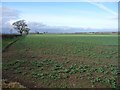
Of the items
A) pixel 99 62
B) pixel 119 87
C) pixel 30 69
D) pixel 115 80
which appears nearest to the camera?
pixel 119 87

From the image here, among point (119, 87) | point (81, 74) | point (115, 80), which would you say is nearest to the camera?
point (119, 87)

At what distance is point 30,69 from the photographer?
42.4 ft

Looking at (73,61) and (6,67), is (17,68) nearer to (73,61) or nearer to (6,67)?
(6,67)

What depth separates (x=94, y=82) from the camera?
1101 centimetres

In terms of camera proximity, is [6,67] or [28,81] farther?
[6,67]

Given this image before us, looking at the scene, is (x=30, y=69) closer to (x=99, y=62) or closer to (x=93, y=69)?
(x=93, y=69)

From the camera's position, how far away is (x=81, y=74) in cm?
1213

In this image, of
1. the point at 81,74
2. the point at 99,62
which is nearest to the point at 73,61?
the point at 99,62

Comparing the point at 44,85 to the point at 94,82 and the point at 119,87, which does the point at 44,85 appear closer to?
the point at 94,82

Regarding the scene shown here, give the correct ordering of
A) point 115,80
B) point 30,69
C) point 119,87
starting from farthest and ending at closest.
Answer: point 30,69 < point 115,80 < point 119,87

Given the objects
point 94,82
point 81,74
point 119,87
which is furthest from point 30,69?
point 119,87

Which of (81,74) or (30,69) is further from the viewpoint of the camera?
(30,69)

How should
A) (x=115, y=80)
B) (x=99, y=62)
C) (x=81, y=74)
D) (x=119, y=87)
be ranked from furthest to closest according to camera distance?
(x=99, y=62)
(x=81, y=74)
(x=115, y=80)
(x=119, y=87)

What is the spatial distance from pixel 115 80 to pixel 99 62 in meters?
3.64
